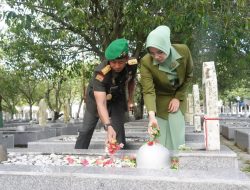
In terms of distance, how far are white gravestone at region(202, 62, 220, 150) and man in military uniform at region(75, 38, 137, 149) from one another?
35.7 inches

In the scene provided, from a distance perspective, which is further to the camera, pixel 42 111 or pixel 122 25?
pixel 42 111

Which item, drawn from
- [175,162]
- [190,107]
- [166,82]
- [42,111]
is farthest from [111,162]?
[42,111]

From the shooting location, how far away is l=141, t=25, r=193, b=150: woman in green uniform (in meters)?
Answer: 4.36

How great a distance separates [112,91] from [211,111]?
1.37m

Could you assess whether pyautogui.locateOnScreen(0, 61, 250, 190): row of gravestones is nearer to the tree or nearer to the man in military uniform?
the man in military uniform

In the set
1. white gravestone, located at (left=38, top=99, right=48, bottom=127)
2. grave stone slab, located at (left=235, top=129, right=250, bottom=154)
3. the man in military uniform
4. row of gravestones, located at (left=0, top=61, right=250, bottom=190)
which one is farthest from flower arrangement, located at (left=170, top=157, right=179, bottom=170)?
white gravestone, located at (left=38, top=99, right=48, bottom=127)

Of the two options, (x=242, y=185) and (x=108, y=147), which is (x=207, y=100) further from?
(x=242, y=185)

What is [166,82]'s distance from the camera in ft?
15.6

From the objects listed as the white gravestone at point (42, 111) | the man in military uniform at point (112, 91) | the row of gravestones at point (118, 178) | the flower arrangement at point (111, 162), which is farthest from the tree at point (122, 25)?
the row of gravestones at point (118, 178)

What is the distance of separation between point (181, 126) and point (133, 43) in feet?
36.2

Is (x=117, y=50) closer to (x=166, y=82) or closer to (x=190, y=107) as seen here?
(x=166, y=82)

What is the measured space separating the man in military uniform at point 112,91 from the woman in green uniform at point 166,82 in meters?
0.45

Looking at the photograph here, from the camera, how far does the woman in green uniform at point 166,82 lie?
14.3 feet

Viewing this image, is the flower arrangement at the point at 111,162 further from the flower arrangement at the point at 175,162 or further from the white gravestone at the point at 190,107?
the white gravestone at the point at 190,107
